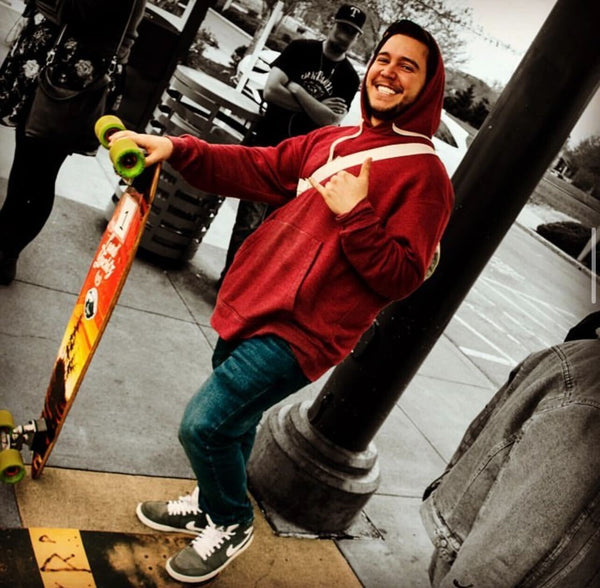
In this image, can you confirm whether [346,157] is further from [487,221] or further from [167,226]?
[167,226]

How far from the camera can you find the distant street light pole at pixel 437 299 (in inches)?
91.0

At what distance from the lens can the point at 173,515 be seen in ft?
7.68

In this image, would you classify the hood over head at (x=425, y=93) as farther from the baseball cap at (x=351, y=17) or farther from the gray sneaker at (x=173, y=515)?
the baseball cap at (x=351, y=17)

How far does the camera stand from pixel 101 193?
17.0ft

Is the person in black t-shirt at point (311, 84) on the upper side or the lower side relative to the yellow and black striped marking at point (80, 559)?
upper

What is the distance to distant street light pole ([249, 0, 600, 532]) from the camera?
2311mm

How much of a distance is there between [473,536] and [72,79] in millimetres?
2650

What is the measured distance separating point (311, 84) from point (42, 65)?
1.75 meters

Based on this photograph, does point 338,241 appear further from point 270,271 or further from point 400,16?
point 400,16

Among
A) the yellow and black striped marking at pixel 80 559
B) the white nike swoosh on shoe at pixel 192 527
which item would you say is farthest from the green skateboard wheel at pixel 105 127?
the white nike swoosh on shoe at pixel 192 527

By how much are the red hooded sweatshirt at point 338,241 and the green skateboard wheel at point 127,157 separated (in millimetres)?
180

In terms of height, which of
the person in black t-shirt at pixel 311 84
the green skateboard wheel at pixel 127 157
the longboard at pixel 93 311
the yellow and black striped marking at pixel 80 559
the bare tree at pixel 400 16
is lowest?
the yellow and black striped marking at pixel 80 559

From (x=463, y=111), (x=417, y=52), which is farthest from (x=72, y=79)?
(x=463, y=111)

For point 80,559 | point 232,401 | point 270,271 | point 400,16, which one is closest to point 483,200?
point 270,271
